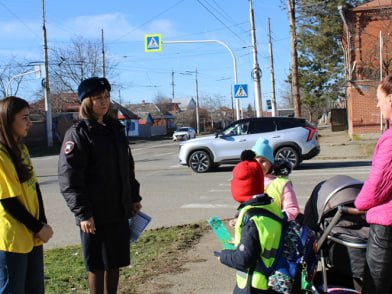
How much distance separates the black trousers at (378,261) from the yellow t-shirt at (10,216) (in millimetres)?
2323

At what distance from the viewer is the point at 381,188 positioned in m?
2.84

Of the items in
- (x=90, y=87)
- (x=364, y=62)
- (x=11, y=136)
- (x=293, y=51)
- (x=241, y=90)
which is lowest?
(x=11, y=136)

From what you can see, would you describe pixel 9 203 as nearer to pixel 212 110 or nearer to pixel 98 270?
pixel 98 270

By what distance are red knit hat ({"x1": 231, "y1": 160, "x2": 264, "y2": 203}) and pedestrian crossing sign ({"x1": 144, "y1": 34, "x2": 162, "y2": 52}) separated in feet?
65.0

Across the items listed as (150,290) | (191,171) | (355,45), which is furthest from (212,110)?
(150,290)

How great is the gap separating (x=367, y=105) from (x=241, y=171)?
27.2 metres

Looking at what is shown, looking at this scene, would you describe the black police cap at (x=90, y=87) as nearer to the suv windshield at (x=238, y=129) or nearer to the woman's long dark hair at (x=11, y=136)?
the woman's long dark hair at (x=11, y=136)

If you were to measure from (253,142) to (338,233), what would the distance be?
12144 millimetres

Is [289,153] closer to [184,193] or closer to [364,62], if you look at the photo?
[184,193]

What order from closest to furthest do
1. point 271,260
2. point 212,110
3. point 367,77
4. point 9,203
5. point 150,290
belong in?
point 271,260 < point 9,203 < point 150,290 < point 367,77 < point 212,110

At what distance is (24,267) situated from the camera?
3.31 metres

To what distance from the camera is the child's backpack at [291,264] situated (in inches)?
A: 116

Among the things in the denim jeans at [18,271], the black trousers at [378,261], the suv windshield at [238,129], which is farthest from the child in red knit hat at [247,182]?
the suv windshield at [238,129]

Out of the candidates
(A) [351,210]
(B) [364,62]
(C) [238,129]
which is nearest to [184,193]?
(C) [238,129]
